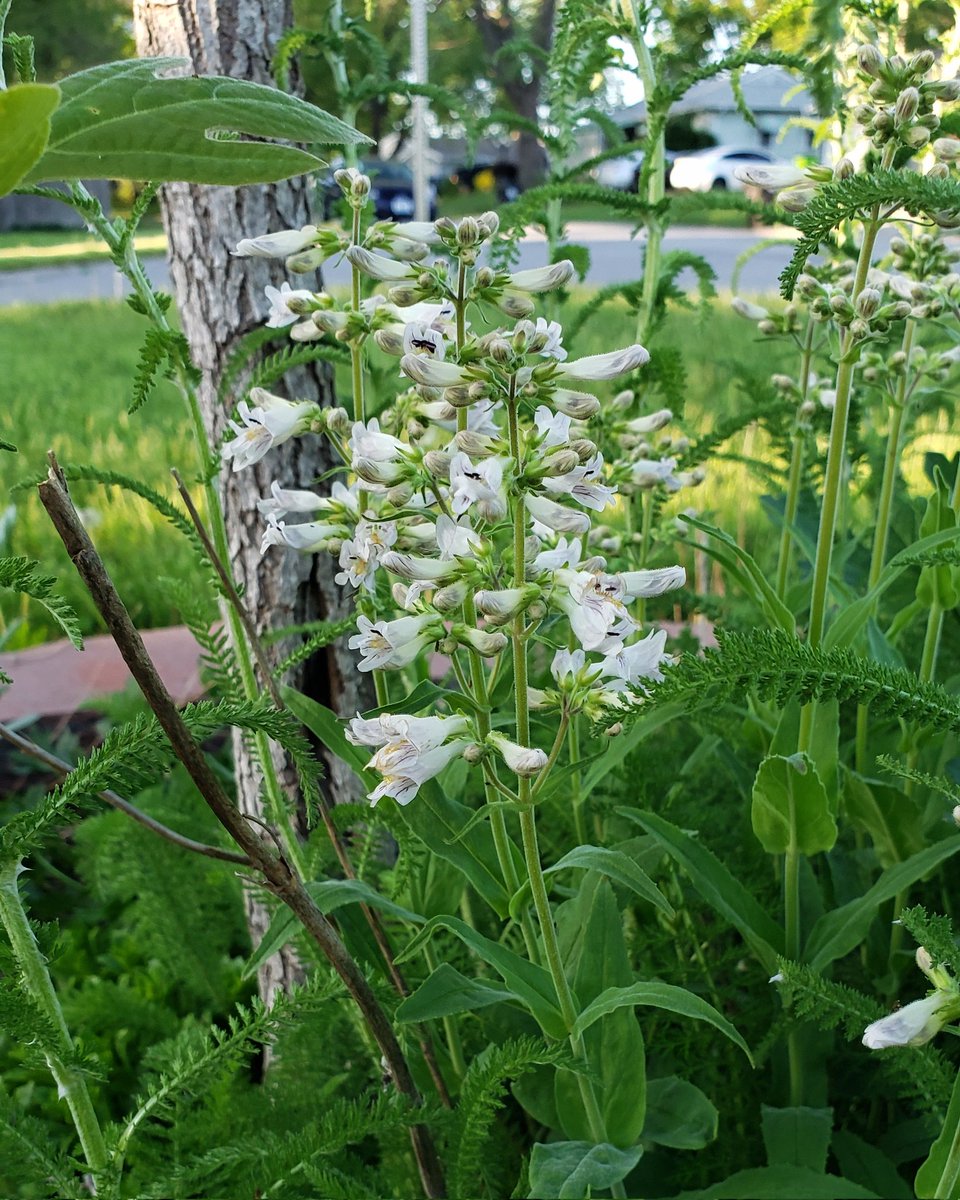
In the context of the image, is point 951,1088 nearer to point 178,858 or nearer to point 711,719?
point 711,719

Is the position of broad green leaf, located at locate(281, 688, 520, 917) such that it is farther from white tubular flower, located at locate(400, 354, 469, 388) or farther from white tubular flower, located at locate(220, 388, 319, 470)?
white tubular flower, located at locate(400, 354, 469, 388)

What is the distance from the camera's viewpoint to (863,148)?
1.91m

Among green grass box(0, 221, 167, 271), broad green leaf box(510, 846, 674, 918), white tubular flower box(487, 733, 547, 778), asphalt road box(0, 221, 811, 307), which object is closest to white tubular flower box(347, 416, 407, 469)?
white tubular flower box(487, 733, 547, 778)

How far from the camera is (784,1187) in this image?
1217mm

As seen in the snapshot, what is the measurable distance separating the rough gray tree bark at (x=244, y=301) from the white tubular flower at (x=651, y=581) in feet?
3.02

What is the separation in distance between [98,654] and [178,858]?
163 centimetres

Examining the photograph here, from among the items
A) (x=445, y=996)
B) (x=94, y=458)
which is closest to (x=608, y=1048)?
(x=445, y=996)

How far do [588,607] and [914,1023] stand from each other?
0.43 metres

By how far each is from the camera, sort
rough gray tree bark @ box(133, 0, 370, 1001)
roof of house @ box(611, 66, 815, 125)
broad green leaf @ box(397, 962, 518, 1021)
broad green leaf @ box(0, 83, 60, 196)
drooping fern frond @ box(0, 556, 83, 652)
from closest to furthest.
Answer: broad green leaf @ box(0, 83, 60, 196) < drooping fern frond @ box(0, 556, 83, 652) < broad green leaf @ box(397, 962, 518, 1021) < rough gray tree bark @ box(133, 0, 370, 1001) < roof of house @ box(611, 66, 815, 125)

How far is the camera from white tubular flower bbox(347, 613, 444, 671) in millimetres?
1025

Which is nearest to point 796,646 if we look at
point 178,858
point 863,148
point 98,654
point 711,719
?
point 711,719

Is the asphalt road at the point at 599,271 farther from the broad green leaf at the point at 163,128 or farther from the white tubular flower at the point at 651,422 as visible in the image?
the broad green leaf at the point at 163,128

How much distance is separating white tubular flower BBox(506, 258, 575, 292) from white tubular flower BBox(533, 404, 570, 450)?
0.54 feet

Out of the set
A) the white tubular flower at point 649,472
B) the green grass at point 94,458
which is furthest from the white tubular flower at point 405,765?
the green grass at point 94,458
